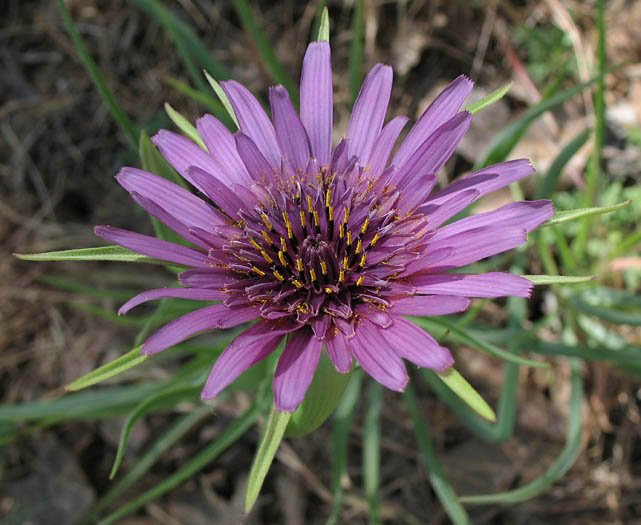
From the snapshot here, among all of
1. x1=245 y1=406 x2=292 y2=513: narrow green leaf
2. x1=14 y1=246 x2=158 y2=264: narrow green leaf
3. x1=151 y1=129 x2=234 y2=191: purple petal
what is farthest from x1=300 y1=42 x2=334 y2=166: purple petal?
x1=245 y1=406 x2=292 y2=513: narrow green leaf

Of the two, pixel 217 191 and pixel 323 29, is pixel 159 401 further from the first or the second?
pixel 323 29

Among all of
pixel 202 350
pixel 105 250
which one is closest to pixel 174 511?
pixel 202 350

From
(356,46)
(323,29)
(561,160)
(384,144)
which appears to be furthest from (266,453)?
(356,46)

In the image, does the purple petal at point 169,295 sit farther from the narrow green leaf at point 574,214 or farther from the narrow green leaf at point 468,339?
the narrow green leaf at point 574,214

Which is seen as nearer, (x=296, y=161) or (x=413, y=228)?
(x=413, y=228)

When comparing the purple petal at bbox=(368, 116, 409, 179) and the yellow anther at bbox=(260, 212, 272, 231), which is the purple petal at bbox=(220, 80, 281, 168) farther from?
the purple petal at bbox=(368, 116, 409, 179)

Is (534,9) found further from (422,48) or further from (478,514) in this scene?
(478,514)
